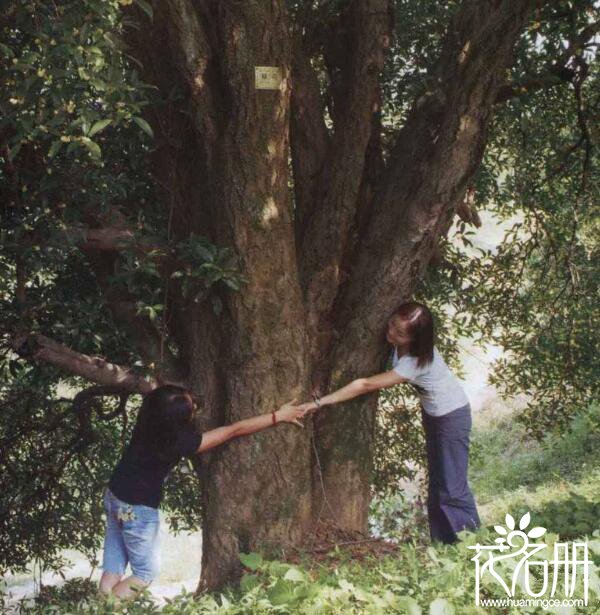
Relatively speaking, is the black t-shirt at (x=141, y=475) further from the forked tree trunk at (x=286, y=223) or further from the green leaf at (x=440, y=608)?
the green leaf at (x=440, y=608)

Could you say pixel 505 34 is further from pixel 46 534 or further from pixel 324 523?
pixel 46 534

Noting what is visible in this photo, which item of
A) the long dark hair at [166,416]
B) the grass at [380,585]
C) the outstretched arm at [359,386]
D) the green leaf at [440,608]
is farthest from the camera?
the outstretched arm at [359,386]

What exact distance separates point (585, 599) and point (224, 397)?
280 cm

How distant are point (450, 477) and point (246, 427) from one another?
1.61 m

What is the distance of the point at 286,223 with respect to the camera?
5516 mm

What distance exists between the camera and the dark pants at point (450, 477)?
5.95 meters

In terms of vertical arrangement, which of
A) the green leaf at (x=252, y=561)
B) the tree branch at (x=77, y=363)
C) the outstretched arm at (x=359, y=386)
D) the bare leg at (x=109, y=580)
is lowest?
the bare leg at (x=109, y=580)

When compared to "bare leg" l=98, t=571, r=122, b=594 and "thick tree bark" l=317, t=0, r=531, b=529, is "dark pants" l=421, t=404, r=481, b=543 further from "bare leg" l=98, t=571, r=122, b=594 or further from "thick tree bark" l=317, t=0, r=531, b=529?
"bare leg" l=98, t=571, r=122, b=594

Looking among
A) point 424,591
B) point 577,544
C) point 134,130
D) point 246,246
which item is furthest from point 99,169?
point 577,544

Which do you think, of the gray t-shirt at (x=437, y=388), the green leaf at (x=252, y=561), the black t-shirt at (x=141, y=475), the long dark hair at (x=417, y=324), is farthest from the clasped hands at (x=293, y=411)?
the green leaf at (x=252, y=561)

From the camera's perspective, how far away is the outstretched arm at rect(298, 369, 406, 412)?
5.66 m

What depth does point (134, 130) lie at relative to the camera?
5938 millimetres

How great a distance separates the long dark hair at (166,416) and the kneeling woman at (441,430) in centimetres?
102

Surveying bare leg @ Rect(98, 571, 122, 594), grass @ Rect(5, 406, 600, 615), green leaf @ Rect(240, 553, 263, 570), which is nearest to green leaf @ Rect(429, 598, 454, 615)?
grass @ Rect(5, 406, 600, 615)
